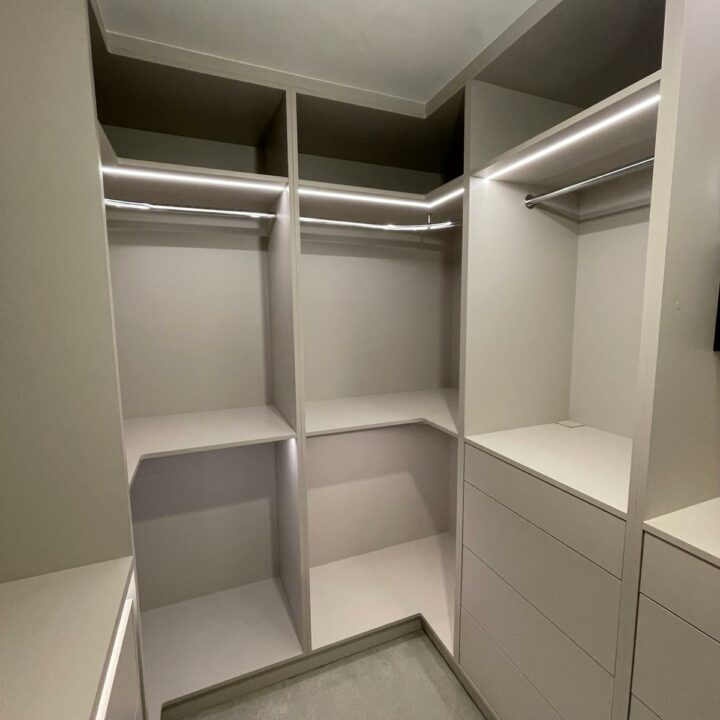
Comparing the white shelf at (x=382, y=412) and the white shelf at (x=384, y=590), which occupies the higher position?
the white shelf at (x=382, y=412)

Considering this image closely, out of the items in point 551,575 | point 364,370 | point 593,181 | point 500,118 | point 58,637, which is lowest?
point 551,575

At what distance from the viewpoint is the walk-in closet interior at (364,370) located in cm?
90

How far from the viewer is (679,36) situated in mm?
810

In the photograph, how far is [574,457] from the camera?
1.33 metres

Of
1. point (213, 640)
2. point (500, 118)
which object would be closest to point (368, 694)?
point (213, 640)

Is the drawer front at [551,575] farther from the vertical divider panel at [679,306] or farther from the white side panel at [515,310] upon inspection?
the white side panel at [515,310]

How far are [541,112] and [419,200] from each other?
0.57m

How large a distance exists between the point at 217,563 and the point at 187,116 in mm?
2172

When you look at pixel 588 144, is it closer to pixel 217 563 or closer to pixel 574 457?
pixel 574 457

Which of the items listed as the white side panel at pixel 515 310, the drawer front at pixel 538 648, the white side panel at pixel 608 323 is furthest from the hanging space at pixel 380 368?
the white side panel at pixel 608 323

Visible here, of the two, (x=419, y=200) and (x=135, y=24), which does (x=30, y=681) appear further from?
(x=419, y=200)

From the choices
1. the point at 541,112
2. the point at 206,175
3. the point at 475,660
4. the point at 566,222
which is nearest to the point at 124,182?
the point at 206,175

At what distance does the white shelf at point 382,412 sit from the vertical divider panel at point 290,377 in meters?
0.17

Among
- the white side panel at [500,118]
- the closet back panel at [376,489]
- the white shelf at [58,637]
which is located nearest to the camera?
the white shelf at [58,637]
